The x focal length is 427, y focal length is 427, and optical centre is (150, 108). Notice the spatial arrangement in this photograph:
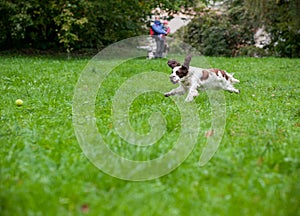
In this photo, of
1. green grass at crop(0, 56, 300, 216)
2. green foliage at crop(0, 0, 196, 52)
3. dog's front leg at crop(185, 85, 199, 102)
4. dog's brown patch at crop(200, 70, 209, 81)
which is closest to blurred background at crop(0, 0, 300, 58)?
green foliage at crop(0, 0, 196, 52)

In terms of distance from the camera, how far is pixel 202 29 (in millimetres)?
23719

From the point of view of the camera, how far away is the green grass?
104 inches

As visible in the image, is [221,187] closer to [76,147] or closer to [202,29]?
[76,147]

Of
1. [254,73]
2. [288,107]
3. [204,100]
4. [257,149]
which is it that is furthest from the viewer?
[254,73]

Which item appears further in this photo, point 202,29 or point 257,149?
point 202,29

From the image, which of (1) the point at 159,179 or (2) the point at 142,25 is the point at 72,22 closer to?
(2) the point at 142,25

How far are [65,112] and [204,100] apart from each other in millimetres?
2274

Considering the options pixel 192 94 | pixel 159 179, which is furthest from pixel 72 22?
pixel 159 179

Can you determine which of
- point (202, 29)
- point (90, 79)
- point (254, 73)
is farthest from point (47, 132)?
point (202, 29)

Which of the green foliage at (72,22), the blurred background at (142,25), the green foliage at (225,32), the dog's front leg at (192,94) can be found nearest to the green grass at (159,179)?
the dog's front leg at (192,94)

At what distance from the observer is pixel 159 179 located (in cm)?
310

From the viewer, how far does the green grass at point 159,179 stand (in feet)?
8.63

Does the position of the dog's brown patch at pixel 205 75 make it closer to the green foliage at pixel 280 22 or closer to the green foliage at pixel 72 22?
the green foliage at pixel 72 22

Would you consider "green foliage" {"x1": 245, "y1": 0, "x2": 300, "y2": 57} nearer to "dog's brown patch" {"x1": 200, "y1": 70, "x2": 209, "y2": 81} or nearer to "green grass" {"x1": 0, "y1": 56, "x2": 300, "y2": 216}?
"dog's brown patch" {"x1": 200, "y1": 70, "x2": 209, "y2": 81}
